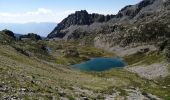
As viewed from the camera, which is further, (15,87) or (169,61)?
(169,61)

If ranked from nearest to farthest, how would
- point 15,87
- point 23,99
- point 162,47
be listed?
point 23,99, point 15,87, point 162,47

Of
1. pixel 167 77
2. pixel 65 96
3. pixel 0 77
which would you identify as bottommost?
pixel 167 77

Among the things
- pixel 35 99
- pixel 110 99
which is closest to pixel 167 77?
pixel 110 99

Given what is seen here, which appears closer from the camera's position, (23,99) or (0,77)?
(23,99)

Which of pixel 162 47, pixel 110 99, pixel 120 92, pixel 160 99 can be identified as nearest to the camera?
pixel 110 99

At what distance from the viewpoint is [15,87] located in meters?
37.1

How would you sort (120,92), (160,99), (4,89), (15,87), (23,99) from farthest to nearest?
(120,92)
(160,99)
(15,87)
(4,89)
(23,99)

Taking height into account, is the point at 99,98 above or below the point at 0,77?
below

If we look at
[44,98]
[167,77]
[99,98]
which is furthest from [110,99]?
[167,77]

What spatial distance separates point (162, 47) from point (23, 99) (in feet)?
552

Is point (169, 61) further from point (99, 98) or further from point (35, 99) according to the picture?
point (35, 99)

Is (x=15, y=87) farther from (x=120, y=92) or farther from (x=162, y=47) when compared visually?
(x=162, y=47)

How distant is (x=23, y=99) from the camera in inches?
1271

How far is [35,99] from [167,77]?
282ft
